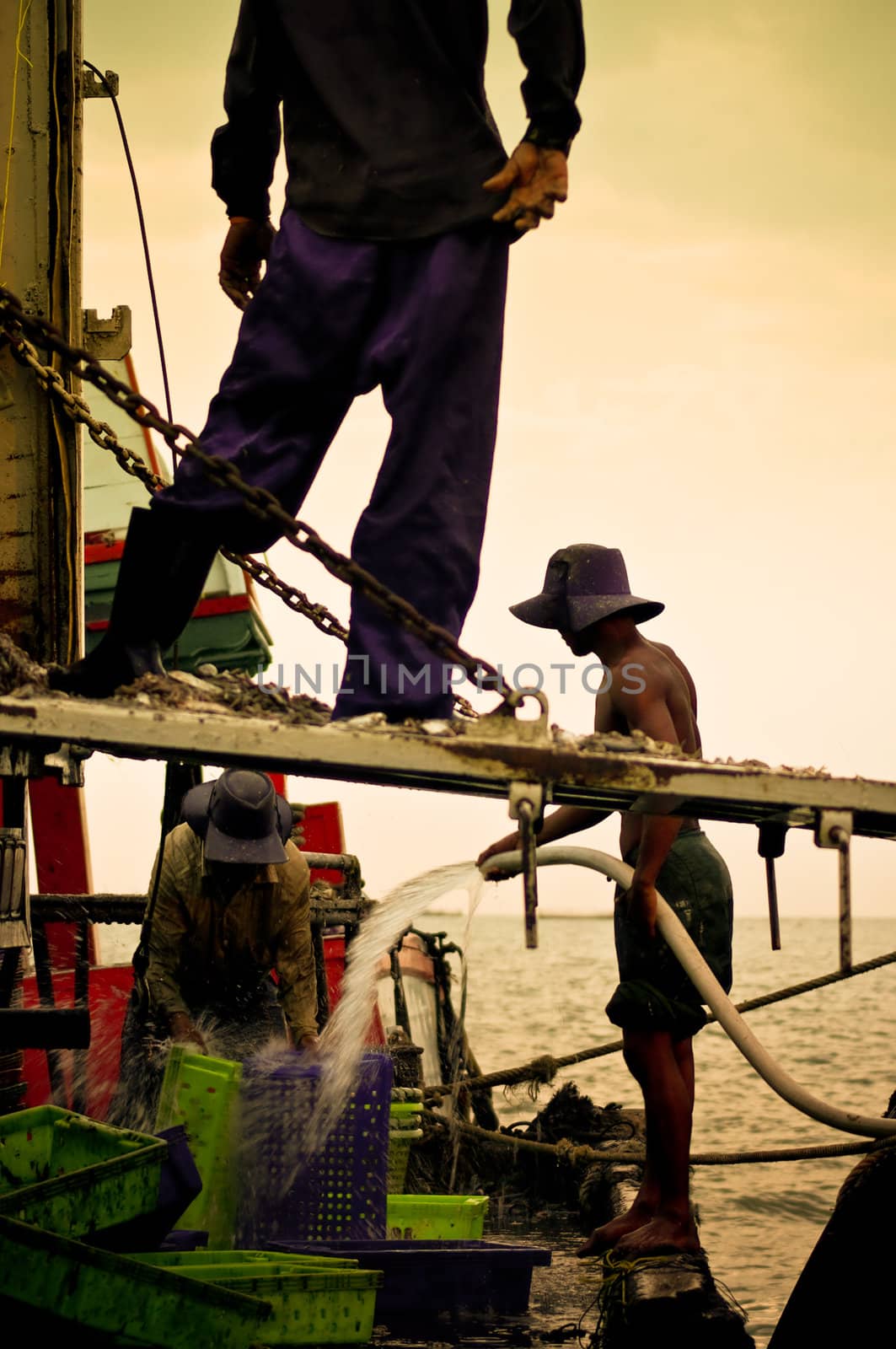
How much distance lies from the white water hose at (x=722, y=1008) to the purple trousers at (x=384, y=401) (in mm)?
770

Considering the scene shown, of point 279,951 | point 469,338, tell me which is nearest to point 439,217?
point 469,338

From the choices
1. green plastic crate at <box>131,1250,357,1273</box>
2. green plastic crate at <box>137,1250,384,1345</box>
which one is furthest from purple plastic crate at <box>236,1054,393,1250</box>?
green plastic crate at <box>137,1250,384,1345</box>

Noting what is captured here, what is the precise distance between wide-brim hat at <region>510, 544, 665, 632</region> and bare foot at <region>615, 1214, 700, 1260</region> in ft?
6.29

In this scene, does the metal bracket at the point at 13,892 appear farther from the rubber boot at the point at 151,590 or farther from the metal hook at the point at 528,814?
the metal hook at the point at 528,814

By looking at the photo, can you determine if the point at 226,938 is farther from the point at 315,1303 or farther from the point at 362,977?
the point at 315,1303

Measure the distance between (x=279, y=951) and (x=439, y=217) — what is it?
11.8 ft

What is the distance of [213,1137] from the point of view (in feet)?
16.1

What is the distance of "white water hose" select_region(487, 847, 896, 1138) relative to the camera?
3920mm

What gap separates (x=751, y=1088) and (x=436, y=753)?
17724mm

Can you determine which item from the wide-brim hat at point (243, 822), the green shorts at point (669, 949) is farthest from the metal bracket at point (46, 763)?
the green shorts at point (669, 949)

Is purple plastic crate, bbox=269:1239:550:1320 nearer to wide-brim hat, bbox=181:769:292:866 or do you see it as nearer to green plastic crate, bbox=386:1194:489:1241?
green plastic crate, bbox=386:1194:489:1241

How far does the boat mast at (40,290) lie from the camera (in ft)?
17.9

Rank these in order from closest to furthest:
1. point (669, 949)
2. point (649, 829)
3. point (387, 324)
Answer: point (387, 324)
point (649, 829)
point (669, 949)

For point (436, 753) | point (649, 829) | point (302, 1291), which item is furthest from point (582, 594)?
point (302, 1291)
